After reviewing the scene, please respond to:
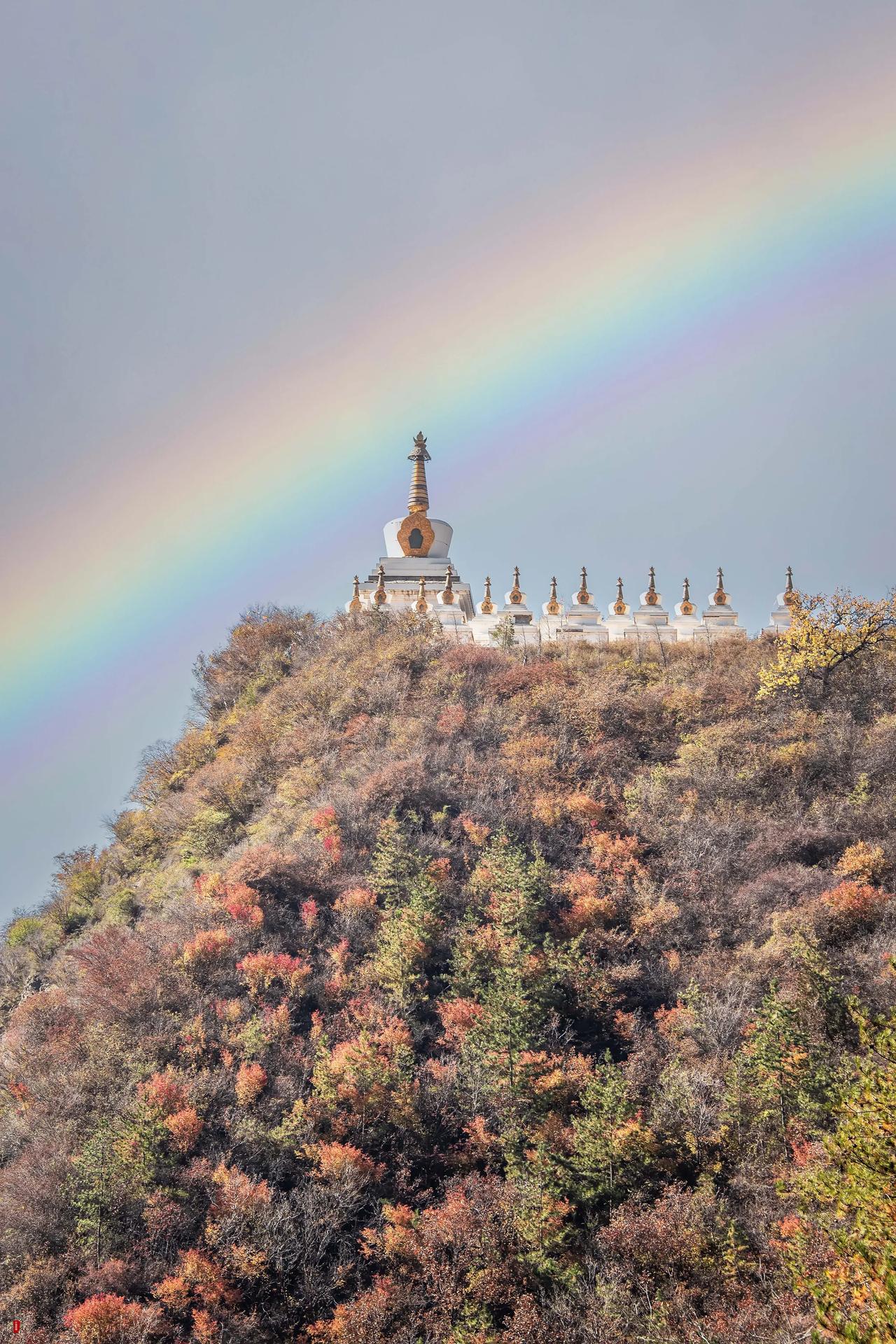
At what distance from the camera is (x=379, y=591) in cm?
3700

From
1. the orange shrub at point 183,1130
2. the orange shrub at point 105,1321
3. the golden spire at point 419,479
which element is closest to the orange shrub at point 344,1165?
the orange shrub at point 183,1130

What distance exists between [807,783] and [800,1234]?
12681 mm

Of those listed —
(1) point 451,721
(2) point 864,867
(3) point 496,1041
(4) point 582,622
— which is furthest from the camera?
(4) point 582,622

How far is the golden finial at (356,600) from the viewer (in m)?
35.5

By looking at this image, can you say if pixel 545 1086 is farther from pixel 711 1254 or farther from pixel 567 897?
pixel 567 897

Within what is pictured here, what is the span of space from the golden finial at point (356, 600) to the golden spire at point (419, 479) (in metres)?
8.50

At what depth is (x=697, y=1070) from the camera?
14.6 meters

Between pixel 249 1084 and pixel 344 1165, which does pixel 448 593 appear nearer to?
pixel 249 1084

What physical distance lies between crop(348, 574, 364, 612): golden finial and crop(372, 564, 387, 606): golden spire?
0.61m

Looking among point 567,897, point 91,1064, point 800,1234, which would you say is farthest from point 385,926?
point 800,1234

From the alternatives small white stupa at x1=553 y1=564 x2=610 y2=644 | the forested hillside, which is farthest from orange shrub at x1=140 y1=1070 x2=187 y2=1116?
small white stupa at x1=553 y1=564 x2=610 y2=644

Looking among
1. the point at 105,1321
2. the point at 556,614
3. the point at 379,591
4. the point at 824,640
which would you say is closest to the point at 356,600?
the point at 379,591

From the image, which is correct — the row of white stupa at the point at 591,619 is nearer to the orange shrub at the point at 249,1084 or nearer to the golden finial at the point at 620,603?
the golden finial at the point at 620,603

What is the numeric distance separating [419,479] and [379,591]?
11.4 metres
